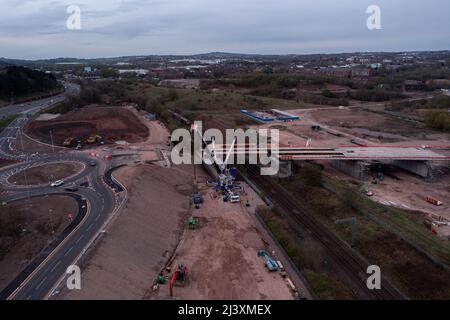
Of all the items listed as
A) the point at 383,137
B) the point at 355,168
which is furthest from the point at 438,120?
the point at 355,168

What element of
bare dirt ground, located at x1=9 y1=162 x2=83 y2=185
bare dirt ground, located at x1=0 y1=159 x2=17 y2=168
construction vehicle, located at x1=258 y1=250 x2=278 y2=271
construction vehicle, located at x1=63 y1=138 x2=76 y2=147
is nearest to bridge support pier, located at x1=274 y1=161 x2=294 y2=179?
construction vehicle, located at x1=258 y1=250 x2=278 y2=271

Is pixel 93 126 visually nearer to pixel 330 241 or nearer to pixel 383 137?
pixel 330 241

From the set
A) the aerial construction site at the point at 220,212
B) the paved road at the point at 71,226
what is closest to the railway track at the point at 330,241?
the aerial construction site at the point at 220,212

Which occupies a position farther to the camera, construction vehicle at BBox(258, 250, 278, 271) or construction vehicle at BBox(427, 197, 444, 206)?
construction vehicle at BBox(427, 197, 444, 206)

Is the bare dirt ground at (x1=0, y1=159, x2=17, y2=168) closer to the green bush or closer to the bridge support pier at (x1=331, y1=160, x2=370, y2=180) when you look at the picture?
the bridge support pier at (x1=331, y1=160, x2=370, y2=180)

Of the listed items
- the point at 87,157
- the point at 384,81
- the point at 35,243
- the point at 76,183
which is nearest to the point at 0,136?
the point at 87,157

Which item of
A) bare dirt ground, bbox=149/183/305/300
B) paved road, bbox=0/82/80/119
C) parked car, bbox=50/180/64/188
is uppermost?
paved road, bbox=0/82/80/119

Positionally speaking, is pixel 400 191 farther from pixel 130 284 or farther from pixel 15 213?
pixel 15 213
